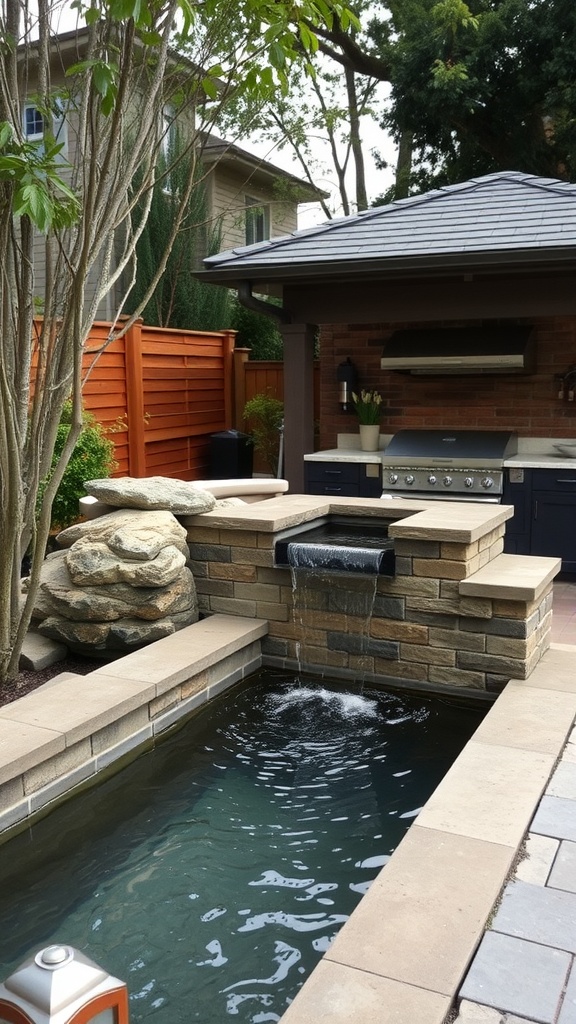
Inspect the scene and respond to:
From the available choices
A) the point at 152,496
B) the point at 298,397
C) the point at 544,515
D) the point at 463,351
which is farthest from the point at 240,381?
the point at 152,496

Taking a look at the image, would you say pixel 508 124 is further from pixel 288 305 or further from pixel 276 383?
pixel 288 305

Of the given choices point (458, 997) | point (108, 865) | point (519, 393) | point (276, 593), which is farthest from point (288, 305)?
point (458, 997)

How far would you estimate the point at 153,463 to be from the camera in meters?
9.63

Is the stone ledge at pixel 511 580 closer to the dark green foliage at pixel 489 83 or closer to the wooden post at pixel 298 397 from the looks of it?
the wooden post at pixel 298 397

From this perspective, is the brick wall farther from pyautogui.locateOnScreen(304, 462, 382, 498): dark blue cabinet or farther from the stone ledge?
the stone ledge

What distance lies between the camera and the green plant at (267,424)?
10.1 meters

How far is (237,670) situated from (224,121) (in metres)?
12.0

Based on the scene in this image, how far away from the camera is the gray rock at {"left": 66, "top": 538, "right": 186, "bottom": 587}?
12.8 feet

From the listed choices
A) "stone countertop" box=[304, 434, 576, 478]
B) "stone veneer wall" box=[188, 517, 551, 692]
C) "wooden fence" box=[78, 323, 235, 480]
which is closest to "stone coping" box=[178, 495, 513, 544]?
"stone veneer wall" box=[188, 517, 551, 692]

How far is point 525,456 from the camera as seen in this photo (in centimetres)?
697

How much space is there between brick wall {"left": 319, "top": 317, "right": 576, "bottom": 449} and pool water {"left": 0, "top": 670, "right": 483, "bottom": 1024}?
425 centimetres

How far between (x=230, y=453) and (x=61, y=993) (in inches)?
365

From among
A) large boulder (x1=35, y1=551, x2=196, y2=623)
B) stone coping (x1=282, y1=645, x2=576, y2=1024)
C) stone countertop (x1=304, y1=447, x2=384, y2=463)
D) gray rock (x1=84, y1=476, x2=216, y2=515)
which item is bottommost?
stone coping (x1=282, y1=645, x2=576, y2=1024)

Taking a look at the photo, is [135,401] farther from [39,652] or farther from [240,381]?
[39,652]
